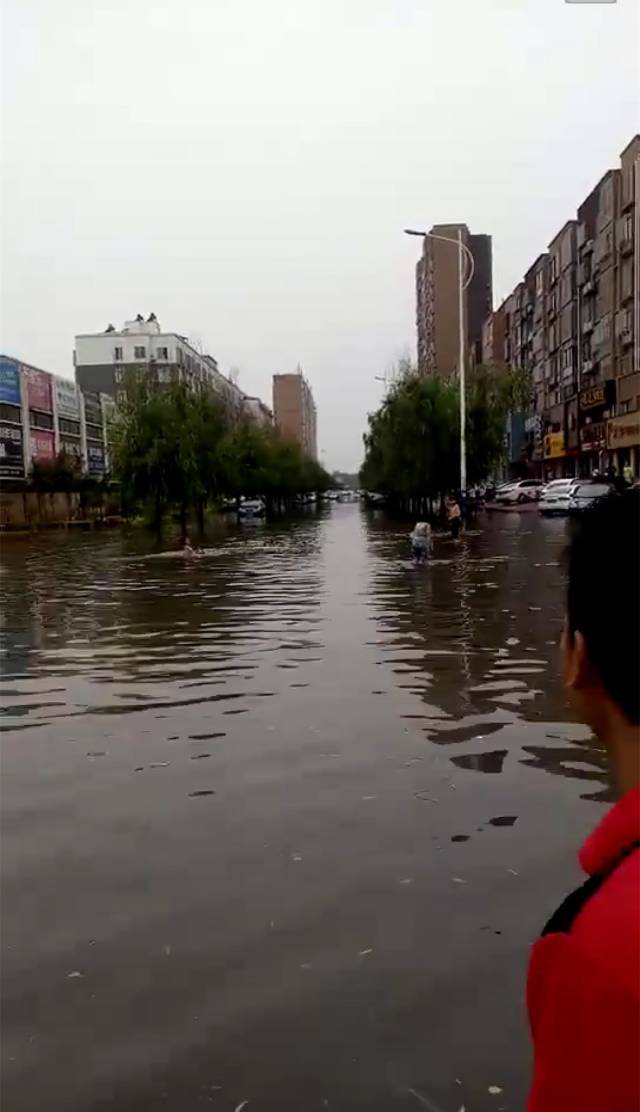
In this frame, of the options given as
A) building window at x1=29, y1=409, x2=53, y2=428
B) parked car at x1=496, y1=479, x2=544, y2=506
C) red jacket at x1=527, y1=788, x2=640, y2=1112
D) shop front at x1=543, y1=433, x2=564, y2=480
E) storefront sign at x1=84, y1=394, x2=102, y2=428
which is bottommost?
parked car at x1=496, y1=479, x2=544, y2=506

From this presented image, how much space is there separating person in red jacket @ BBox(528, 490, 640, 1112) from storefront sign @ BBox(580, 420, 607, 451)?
56529 millimetres

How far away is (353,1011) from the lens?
131 inches

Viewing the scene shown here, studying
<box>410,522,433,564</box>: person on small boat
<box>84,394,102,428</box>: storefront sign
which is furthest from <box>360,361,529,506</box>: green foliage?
<box>84,394,102,428</box>: storefront sign

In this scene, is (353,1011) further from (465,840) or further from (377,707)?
(377,707)

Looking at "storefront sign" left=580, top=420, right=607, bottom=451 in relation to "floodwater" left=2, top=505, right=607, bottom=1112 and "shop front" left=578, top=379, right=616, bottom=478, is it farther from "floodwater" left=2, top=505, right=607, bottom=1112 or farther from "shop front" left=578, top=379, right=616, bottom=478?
"floodwater" left=2, top=505, right=607, bottom=1112

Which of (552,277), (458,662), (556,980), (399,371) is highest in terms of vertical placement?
(552,277)

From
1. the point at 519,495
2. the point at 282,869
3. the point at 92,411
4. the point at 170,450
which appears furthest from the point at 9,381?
the point at 282,869

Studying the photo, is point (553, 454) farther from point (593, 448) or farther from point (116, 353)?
point (116, 353)

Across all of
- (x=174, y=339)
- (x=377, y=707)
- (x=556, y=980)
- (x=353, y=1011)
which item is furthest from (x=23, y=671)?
(x=174, y=339)

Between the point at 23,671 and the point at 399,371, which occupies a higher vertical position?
the point at 399,371

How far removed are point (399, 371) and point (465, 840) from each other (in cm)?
4227

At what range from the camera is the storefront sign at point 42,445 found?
231 ft

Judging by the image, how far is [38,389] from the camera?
72.5 metres

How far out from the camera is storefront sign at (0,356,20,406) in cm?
6638
